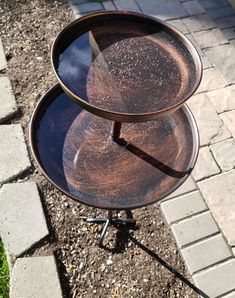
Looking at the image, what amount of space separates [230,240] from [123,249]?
756 millimetres

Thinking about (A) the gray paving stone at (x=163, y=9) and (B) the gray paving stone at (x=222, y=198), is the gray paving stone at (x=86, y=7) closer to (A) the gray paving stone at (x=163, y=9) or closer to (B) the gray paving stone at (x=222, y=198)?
(A) the gray paving stone at (x=163, y=9)

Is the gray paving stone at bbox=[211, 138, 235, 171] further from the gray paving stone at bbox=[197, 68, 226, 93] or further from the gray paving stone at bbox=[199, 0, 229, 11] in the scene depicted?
the gray paving stone at bbox=[199, 0, 229, 11]

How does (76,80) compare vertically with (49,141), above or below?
above

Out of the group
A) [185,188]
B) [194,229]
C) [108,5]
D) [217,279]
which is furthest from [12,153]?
[108,5]

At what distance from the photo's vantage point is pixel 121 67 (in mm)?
2104

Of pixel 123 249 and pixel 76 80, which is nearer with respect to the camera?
pixel 76 80

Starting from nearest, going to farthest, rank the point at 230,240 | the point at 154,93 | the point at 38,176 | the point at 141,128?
the point at 154,93 → the point at 141,128 → the point at 230,240 → the point at 38,176

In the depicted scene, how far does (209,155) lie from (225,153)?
14 cm

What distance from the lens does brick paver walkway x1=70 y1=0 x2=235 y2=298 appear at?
2.65 m

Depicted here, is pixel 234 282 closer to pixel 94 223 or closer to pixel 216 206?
pixel 216 206

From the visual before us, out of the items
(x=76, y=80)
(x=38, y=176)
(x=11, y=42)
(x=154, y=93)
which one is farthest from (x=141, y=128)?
(x=11, y=42)

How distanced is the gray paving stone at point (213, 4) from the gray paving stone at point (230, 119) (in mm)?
1519

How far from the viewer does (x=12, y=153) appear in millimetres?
3084

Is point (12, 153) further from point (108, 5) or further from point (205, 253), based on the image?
point (108, 5)
